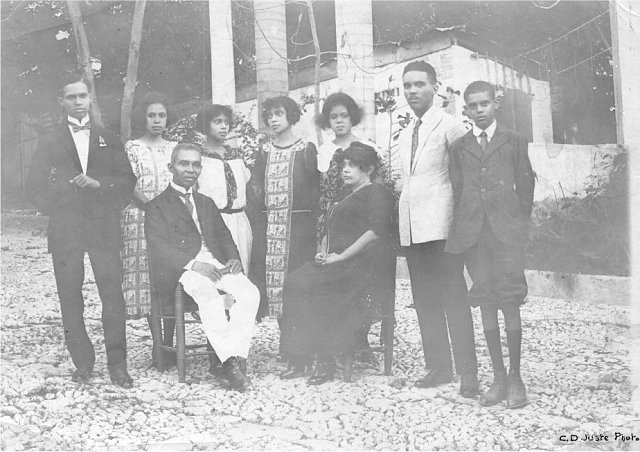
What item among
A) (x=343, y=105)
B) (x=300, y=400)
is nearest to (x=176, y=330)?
(x=300, y=400)

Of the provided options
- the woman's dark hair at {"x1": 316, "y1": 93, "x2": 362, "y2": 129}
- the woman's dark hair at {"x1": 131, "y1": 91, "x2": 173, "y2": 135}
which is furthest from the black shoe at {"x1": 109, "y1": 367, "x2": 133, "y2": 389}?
the woman's dark hair at {"x1": 316, "y1": 93, "x2": 362, "y2": 129}

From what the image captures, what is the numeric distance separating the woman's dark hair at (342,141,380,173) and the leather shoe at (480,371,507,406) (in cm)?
126

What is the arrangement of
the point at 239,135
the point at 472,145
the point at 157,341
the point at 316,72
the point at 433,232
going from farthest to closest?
the point at 239,135, the point at 316,72, the point at 157,341, the point at 433,232, the point at 472,145

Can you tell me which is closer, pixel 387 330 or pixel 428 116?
pixel 428 116

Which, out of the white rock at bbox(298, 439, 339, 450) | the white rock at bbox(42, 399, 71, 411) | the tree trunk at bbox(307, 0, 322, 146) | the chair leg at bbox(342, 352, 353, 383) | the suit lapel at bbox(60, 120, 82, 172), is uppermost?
the tree trunk at bbox(307, 0, 322, 146)

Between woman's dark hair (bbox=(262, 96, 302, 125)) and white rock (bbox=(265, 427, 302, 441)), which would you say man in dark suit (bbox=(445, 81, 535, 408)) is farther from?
woman's dark hair (bbox=(262, 96, 302, 125))

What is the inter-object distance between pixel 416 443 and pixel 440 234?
3.21 feet

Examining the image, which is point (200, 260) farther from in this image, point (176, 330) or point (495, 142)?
point (495, 142)

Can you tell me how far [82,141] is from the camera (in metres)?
3.27

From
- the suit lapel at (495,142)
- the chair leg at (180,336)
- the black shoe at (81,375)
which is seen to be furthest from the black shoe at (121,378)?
the suit lapel at (495,142)

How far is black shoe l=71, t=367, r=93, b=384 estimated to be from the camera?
3229 millimetres

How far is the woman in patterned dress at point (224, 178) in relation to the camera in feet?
12.1

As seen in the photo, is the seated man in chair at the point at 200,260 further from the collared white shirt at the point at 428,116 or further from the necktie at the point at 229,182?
the collared white shirt at the point at 428,116

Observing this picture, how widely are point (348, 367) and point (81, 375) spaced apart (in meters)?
1.37
